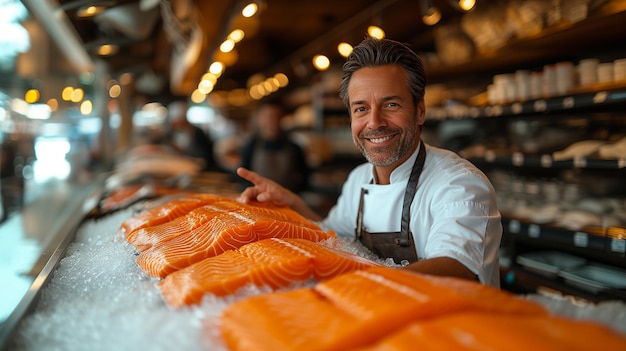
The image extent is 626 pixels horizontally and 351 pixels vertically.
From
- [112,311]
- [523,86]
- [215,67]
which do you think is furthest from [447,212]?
[215,67]

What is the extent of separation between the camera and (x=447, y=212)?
167 centimetres

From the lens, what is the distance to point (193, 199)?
2.25 meters

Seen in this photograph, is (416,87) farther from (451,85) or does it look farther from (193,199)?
(451,85)

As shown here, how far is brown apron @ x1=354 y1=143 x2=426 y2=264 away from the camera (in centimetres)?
188

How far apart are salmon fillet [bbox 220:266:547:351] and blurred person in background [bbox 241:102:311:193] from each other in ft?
14.4

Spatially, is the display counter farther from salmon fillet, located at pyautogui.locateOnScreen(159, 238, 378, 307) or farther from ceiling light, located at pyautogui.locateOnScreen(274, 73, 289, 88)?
ceiling light, located at pyautogui.locateOnScreen(274, 73, 289, 88)

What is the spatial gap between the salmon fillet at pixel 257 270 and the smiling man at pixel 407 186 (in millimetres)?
352

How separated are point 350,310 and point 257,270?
33 cm

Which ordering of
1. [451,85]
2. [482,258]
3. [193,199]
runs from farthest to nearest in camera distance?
[451,85] < [193,199] < [482,258]

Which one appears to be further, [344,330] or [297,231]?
[297,231]

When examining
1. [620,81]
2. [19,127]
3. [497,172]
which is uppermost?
[620,81]

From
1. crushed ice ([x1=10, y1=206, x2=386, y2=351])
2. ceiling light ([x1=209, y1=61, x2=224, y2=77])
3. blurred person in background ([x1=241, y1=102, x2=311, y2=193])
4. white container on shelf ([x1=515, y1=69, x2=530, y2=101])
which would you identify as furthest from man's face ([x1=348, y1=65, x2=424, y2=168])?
ceiling light ([x1=209, y1=61, x2=224, y2=77])

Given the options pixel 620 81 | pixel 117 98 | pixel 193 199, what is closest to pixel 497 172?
pixel 620 81

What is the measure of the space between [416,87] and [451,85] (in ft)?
12.7
